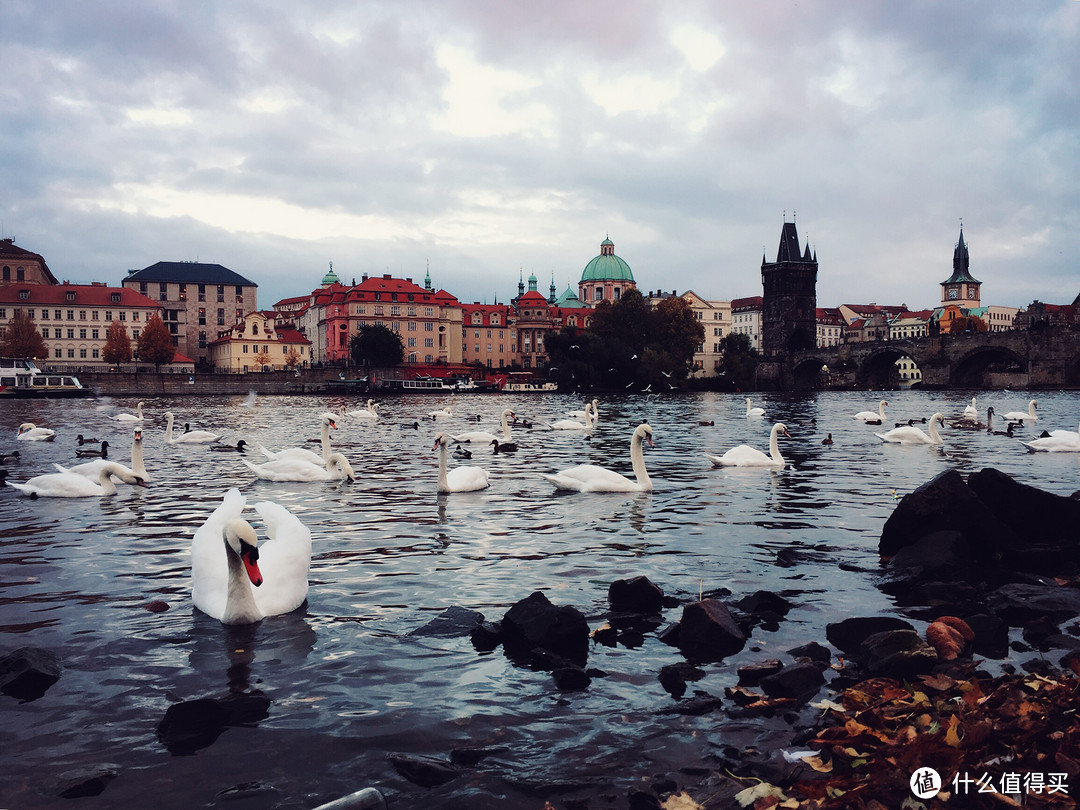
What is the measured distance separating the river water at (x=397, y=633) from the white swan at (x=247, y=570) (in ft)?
0.50

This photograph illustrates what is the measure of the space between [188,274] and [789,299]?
98.0 meters

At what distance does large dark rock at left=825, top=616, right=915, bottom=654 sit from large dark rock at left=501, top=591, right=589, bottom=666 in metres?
1.78

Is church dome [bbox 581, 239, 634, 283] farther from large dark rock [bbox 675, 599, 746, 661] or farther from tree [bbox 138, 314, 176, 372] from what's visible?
large dark rock [bbox 675, 599, 746, 661]

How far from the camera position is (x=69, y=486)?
13.4m

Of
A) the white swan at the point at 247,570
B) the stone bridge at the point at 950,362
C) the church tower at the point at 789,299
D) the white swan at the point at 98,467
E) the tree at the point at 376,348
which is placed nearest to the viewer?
the white swan at the point at 247,570

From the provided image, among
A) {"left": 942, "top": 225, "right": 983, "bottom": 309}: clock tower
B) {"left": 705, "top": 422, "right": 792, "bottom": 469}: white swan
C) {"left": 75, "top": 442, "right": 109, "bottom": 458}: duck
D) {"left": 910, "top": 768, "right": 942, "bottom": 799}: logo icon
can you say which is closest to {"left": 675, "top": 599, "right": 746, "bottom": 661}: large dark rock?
{"left": 910, "top": 768, "right": 942, "bottom": 799}: logo icon

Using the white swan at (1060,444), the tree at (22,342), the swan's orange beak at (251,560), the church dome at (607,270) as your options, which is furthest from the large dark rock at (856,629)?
the church dome at (607,270)

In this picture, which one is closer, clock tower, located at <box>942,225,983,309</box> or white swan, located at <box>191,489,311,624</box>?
white swan, located at <box>191,489,311,624</box>

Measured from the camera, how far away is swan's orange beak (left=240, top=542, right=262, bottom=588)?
6.09 m

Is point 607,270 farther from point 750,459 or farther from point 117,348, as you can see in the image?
point 750,459

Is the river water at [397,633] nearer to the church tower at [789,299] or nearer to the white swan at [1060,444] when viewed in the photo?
the white swan at [1060,444]

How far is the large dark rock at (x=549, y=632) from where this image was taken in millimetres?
6051

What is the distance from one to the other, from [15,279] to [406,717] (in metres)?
127

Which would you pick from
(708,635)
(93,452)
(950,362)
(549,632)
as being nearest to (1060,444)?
(708,635)
